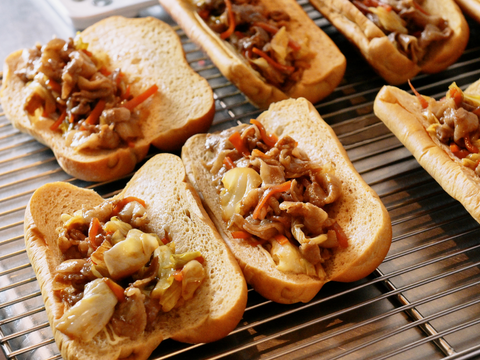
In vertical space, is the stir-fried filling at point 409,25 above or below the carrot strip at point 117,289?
below

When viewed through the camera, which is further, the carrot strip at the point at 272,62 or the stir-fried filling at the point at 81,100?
the carrot strip at the point at 272,62

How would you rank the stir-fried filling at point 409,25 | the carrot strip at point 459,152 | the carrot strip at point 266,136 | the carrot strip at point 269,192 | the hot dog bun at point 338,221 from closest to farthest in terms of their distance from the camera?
the hot dog bun at point 338,221 → the carrot strip at point 269,192 → the carrot strip at point 459,152 → the carrot strip at point 266,136 → the stir-fried filling at point 409,25

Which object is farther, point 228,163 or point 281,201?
point 228,163

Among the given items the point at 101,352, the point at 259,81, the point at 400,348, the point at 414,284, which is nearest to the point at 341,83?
the point at 259,81

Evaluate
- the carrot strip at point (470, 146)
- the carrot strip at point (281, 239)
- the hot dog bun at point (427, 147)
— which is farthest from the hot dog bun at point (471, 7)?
the carrot strip at point (281, 239)

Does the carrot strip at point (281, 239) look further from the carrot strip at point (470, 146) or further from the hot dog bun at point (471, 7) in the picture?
the hot dog bun at point (471, 7)

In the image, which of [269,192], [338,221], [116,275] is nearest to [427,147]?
[338,221]

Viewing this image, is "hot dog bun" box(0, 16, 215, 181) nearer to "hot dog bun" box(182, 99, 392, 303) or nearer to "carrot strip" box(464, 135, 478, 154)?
"hot dog bun" box(182, 99, 392, 303)

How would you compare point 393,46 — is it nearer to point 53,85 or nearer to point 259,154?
point 259,154
